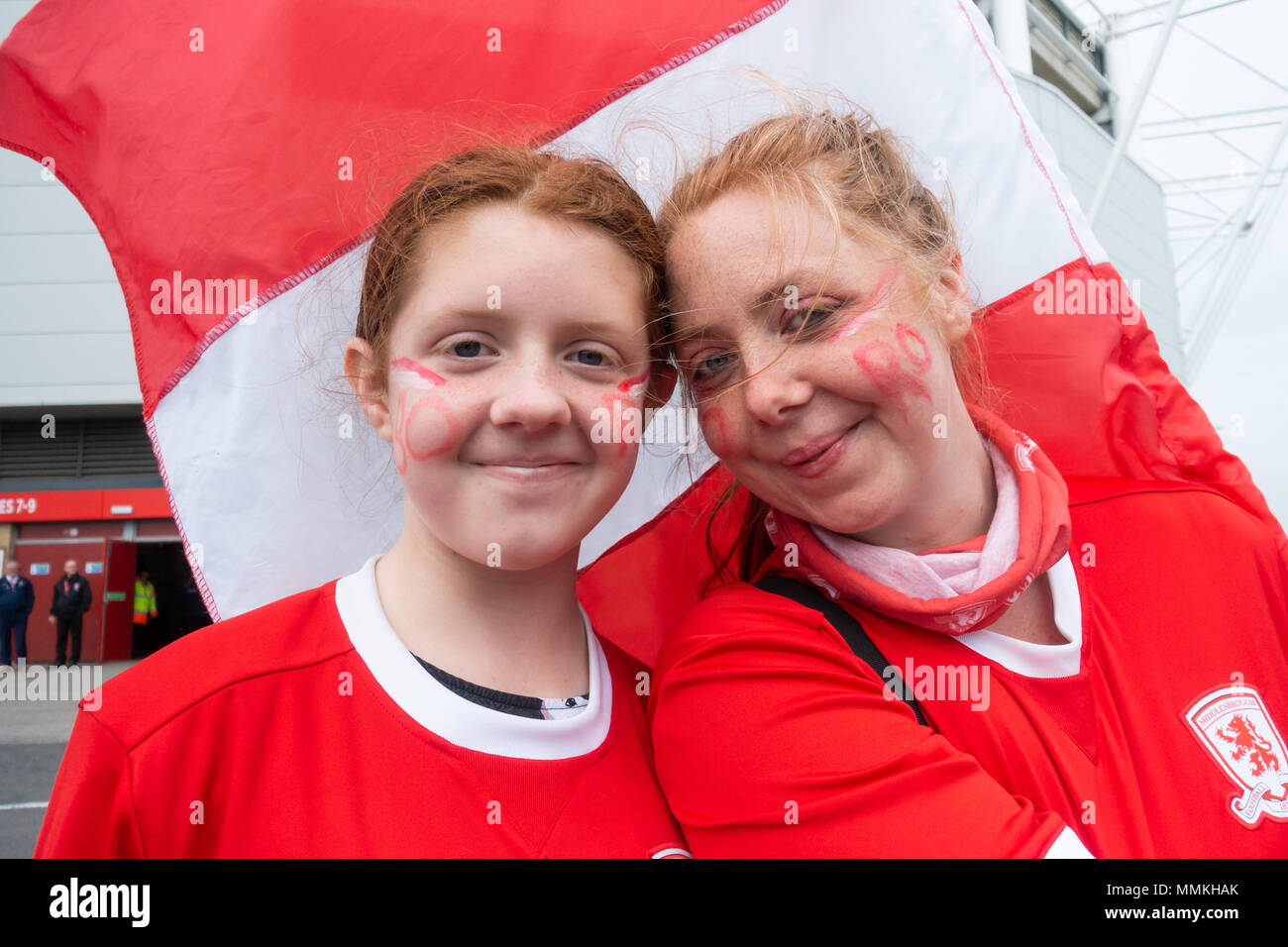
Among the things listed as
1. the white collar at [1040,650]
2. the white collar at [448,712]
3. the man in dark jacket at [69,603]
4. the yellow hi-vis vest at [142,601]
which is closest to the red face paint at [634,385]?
the white collar at [448,712]

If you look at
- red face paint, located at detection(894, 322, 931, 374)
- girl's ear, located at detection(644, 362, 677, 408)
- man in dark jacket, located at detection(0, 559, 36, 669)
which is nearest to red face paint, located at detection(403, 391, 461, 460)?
girl's ear, located at detection(644, 362, 677, 408)

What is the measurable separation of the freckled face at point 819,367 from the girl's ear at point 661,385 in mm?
137

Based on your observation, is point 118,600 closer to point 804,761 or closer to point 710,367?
point 710,367

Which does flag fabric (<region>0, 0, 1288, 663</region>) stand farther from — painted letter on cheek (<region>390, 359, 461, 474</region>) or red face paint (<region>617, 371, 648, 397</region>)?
red face paint (<region>617, 371, 648, 397</region>)

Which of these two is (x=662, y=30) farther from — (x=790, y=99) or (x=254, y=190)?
(x=254, y=190)

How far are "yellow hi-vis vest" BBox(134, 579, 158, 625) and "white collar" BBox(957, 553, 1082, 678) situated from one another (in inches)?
595

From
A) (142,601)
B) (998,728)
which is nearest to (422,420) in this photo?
(998,728)

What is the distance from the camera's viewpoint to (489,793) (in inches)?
51.8

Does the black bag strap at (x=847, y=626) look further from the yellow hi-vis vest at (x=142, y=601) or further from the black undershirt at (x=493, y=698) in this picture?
the yellow hi-vis vest at (x=142, y=601)

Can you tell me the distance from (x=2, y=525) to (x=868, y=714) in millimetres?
16093

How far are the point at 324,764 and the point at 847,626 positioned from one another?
84 cm

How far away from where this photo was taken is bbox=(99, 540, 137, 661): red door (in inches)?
531

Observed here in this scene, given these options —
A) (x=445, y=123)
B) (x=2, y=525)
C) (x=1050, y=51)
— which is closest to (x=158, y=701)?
(x=445, y=123)

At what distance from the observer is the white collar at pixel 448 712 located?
4.44 feet
